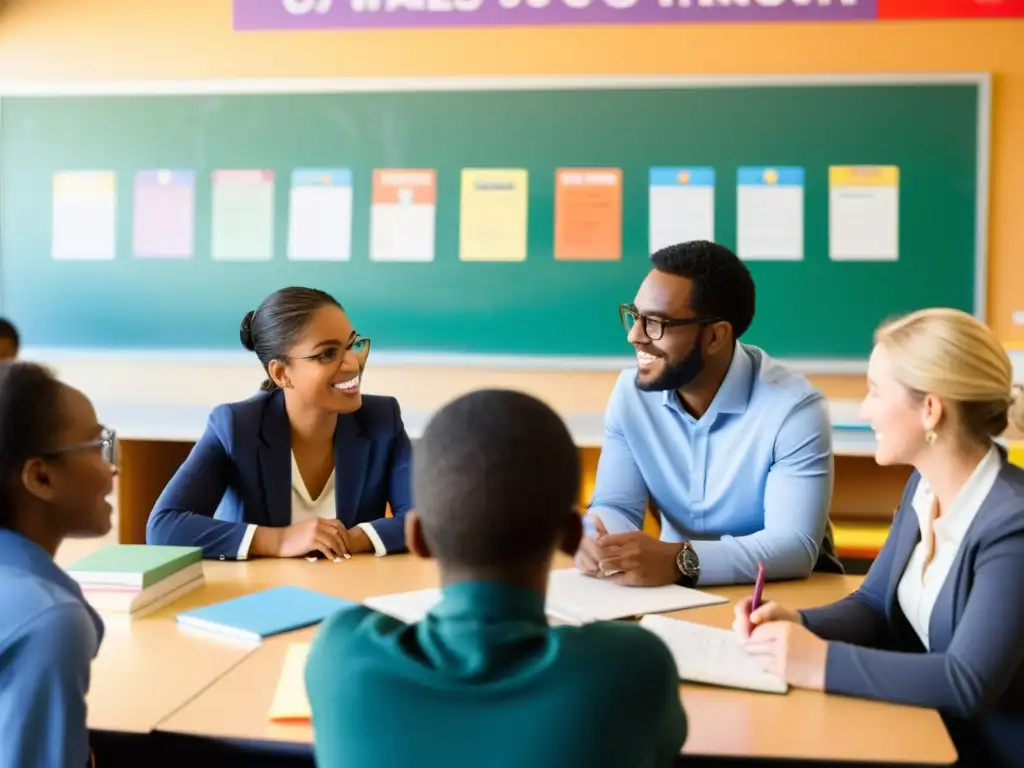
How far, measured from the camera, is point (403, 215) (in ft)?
12.7

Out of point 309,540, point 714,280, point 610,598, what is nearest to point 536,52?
point 714,280

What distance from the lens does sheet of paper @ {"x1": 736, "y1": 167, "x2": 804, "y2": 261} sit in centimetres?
369

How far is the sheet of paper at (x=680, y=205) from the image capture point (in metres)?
3.72

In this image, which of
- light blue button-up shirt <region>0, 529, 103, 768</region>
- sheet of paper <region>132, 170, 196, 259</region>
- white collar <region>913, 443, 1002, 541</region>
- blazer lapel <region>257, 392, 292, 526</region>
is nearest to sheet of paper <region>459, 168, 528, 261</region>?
sheet of paper <region>132, 170, 196, 259</region>

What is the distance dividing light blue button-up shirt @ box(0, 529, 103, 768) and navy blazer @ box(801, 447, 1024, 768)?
35.6 inches

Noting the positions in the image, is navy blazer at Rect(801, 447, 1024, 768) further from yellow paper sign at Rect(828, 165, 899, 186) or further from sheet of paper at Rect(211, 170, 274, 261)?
sheet of paper at Rect(211, 170, 274, 261)

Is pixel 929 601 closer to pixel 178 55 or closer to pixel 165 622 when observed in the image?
pixel 165 622

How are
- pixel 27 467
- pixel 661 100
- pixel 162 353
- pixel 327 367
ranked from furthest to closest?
1. pixel 162 353
2. pixel 661 100
3. pixel 327 367
4. pixel 27 467

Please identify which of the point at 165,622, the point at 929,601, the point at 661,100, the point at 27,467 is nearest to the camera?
the point at 27,467

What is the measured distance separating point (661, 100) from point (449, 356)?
122 centimetres

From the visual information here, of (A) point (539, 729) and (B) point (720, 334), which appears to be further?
(B) point (720, 334)

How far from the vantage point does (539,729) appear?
0.82m

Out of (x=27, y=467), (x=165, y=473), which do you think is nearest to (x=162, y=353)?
(x=165, y=473)

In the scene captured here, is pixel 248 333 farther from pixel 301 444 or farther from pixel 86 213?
pixel 86 213
